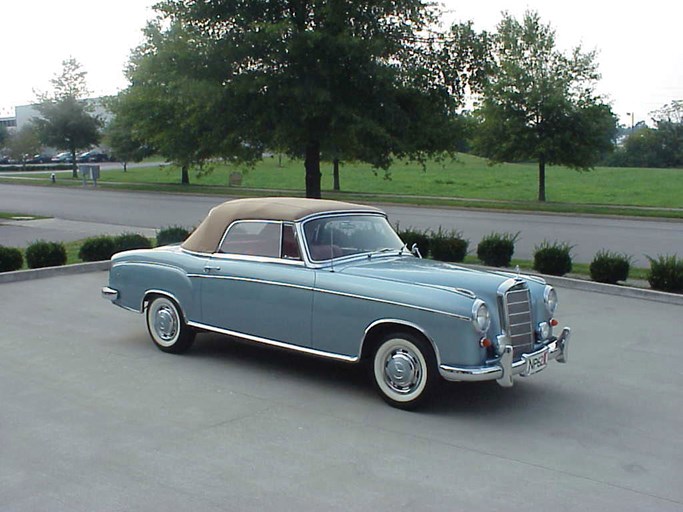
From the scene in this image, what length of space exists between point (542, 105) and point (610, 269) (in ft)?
67.0

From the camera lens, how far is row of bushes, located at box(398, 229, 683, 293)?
12219 mm

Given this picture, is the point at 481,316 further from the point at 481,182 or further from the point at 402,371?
the point at 481,182

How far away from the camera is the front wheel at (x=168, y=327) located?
27.1 ft

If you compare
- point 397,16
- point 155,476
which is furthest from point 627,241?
point 155,476

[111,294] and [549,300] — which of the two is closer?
[549,300]

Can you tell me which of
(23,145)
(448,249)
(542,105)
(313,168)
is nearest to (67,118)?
(23,145)

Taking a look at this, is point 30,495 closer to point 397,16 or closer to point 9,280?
point 9,280

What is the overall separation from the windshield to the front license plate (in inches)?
73.2

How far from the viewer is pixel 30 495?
4863mm

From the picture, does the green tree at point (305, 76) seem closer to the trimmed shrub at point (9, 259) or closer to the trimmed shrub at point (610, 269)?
the trimmed shrub at point (9, 259)

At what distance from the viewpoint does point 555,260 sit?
13477 mm

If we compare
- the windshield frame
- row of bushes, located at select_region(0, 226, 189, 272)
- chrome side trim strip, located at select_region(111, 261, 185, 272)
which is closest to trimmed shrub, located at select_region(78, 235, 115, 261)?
row of bushes, located at select_region(0, 226, 189, 272)

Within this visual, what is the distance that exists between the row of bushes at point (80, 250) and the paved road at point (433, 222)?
5749 millimetres

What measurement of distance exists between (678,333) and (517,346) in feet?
13.2
